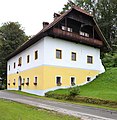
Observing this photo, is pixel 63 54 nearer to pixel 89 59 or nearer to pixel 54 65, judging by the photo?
pixel 54 65

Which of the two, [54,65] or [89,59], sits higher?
[89,59]

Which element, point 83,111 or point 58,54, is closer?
point 83,111

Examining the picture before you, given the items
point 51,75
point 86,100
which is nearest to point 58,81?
point 51,75

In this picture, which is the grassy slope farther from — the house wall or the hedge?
the house wall

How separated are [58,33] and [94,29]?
768 cm

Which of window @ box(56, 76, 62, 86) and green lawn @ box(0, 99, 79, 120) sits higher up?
window @ box(56, 76, 62, 86)

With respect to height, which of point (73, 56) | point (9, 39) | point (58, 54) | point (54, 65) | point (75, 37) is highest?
point (9, 39)

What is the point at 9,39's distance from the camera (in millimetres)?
53250

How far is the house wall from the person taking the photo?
90.7 ft

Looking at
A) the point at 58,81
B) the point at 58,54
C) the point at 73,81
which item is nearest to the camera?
the point at 58,81

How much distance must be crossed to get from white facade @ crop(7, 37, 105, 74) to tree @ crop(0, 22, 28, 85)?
1728 centimetres

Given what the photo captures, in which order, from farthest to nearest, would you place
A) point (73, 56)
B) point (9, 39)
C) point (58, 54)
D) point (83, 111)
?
point (9, 39), point (73, 56), point (58, 54), point (83, 111)

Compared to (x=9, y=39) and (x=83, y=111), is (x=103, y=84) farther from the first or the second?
(x=9, y=39)

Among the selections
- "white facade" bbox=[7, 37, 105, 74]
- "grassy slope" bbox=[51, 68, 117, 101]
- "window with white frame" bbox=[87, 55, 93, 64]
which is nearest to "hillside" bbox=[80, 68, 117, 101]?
→ "grassy slope" bbox=[51, 68, 117, 101]
